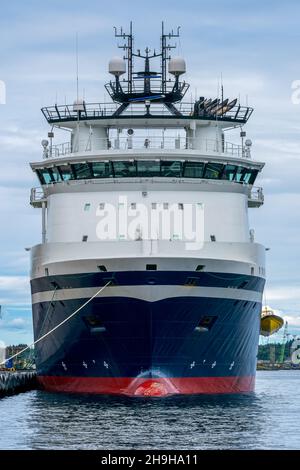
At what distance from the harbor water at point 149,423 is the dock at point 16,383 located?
8524mm

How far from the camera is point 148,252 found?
5194 centimetres

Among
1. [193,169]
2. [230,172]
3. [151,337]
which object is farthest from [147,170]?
[151,337]

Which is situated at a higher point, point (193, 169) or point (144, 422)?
point (193, 169)

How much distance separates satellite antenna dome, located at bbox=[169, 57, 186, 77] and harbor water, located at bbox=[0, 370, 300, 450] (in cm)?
1596

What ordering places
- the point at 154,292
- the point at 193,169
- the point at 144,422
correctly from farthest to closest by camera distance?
1. the point at 193,169
2. the point at 154,292
3. the point at 144,422

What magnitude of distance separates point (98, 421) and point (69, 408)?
514 cm

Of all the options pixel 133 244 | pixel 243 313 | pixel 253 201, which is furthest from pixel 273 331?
pixel 133 244

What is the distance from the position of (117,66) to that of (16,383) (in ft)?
58.4

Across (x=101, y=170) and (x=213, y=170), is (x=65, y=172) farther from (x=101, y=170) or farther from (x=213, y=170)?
(x=213, y=170)

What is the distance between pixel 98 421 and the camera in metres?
44.3

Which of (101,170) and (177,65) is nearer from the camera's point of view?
(101,170)

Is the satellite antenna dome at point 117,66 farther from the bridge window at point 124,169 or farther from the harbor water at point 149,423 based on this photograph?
the harbor water at point 149,423

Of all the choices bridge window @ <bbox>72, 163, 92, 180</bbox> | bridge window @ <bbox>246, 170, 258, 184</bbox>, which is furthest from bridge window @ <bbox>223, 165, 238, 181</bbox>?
bridge window @ <bbox>72, 163, 92, 180</bbox>

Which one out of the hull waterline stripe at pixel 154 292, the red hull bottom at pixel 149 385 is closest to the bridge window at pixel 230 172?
the hull waterline stripe at pixel 154 292
